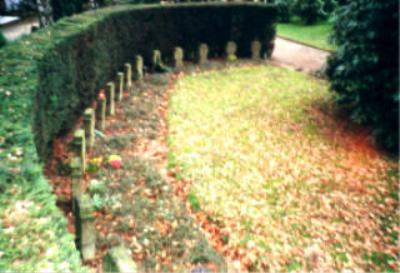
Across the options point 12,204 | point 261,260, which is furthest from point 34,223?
point 261,260

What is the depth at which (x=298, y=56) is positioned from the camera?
19.7 metres

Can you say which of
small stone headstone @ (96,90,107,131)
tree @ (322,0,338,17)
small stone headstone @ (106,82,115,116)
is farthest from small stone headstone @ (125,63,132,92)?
tree @ (322,0,338,17)

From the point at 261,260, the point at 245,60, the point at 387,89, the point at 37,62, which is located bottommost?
the point at 245,60

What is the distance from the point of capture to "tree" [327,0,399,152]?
9.05 metres

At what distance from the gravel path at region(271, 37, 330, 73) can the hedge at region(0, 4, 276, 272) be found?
1172 mm

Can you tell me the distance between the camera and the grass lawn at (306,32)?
23.1 meters

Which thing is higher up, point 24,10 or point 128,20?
point 128,20

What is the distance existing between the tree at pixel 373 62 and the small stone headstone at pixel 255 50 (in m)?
7.28

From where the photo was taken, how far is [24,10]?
84.0 ft

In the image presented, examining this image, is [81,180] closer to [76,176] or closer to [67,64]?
[76,176]

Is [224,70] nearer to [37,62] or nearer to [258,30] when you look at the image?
[258,30]

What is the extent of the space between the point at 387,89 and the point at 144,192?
5890mm

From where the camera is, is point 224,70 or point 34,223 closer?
point 34,223

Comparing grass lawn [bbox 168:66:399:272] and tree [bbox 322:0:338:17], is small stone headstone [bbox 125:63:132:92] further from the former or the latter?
tree [bbox 322:0:338:17]
